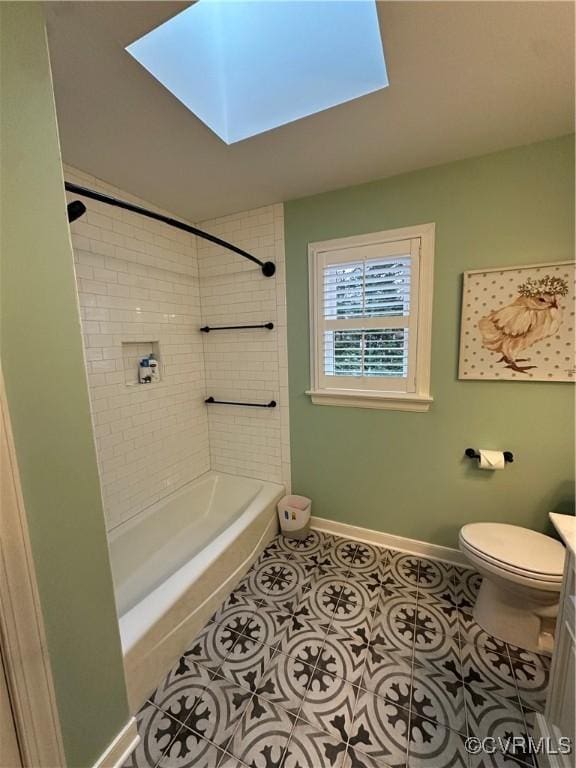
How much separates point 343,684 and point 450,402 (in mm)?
1506

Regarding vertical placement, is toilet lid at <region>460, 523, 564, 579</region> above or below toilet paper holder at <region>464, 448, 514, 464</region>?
below

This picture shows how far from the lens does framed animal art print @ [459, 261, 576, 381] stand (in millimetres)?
1515

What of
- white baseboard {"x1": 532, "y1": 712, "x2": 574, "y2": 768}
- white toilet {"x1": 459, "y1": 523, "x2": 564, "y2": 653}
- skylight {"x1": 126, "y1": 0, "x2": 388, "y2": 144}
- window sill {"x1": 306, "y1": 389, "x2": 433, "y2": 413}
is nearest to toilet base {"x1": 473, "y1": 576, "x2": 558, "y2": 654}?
white toilet {"x1": 459, "y1": 523, "x2": 564, "y2": 653}

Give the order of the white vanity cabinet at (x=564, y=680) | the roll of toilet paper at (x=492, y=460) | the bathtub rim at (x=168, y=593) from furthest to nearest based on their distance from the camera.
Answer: the roll of toilet paper at (x=492, y=460), the bathtub rim at (x=168, y=593), the white vanity cabinet at (x=564, y=680)

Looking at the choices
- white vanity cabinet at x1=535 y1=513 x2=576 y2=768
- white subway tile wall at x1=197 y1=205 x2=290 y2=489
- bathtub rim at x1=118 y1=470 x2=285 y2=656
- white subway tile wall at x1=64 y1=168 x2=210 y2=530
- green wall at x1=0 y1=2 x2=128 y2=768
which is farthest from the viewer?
white subway tile wall at x1=197 y1=205 x2=290 y2=489

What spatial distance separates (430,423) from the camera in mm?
1880

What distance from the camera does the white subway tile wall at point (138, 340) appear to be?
5.82 ft

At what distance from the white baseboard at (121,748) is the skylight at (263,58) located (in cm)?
240

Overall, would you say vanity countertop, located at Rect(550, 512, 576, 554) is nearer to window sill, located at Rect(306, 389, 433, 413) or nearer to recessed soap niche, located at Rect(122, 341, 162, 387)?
window sill, located at Rect(306, 389, 433, 413)

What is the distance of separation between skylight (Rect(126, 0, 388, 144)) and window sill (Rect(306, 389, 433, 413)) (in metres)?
1.49

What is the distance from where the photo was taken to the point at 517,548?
4.66ft

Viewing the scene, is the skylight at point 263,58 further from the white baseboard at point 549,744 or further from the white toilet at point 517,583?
the white baseboard at point 549,744

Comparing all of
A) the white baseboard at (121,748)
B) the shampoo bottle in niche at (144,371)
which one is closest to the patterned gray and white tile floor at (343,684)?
the white baseboard at (121,748)

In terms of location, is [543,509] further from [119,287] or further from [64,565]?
[119,287]
